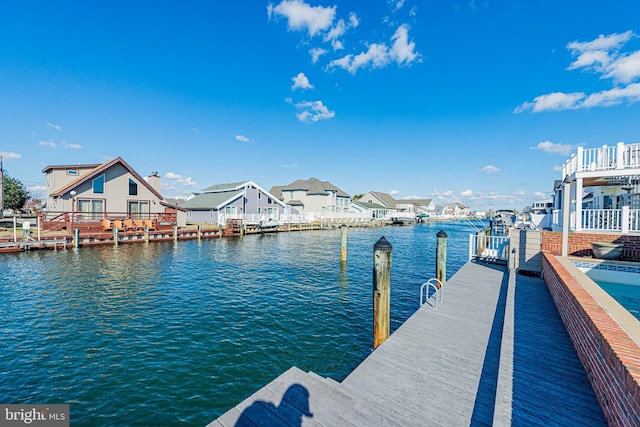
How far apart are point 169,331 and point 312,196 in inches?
1995

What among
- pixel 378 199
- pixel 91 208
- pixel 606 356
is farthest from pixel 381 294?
pixel 378 199

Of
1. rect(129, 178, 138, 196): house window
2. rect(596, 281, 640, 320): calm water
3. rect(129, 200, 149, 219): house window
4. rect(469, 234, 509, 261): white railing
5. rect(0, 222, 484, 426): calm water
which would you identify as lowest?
rect(0, 222, 484, 426): calm water

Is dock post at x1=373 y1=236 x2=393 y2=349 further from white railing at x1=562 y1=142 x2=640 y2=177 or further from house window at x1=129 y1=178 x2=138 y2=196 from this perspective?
house window at x1=129 y1=178 x2=138 y2=196

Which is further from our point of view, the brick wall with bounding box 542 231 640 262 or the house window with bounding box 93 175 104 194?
the house window with bounding box 93 175 104 194

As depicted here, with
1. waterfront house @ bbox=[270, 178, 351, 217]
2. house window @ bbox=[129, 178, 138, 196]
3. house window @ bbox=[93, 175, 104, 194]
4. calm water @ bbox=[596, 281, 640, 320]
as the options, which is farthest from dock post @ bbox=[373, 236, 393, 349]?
waterfront house @ bbox=[270, 178, 351, 217]

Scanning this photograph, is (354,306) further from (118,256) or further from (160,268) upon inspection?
(118,256)

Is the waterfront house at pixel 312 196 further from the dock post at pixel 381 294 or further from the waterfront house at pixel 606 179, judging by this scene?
the dock post at pixel 381 294

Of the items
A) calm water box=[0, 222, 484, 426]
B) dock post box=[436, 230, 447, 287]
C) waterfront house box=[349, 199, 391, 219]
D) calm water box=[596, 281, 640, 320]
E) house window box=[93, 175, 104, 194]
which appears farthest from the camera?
waterfront house box=[349, 199, 391, 219]

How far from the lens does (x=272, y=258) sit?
67.7 feet

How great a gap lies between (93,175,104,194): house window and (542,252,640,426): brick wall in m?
34.7

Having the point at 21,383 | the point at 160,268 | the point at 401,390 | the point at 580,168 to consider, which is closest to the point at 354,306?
the point at 401,390

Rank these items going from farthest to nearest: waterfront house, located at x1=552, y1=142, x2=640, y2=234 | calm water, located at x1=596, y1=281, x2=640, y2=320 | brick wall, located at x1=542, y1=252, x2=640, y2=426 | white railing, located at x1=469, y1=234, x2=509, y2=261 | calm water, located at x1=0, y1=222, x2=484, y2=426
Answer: white railing, located at x1=469, y1=234, x2=509, y2=261 < waterfront house, located at x1=552, y1=142, x2=640, y2=234 < calm water, located at x1=596, y1=281, x2=640, y2=320 < calm water, located at x1=0, y1=222, x2=484, y2=426 < brick wall, located at x1=542, y1=252, x2=640, y2=426

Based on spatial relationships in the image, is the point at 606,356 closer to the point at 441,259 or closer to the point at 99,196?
the point at 441,259

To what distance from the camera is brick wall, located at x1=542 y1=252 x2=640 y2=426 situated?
257cm
